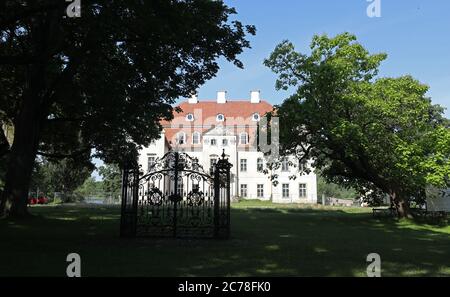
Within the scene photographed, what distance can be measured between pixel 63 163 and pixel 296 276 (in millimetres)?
54663

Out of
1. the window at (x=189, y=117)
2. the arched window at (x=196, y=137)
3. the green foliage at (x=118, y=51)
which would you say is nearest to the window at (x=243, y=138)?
the arched window at (x=196, y=137)

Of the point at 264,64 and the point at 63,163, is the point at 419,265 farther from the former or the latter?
the point at 63,163

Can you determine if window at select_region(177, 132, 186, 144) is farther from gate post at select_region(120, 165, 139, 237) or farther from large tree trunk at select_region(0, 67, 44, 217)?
gate post at select_region(120, 165, 139, 237)

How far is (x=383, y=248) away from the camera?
1384 cm

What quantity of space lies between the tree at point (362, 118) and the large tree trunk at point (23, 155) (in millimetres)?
14609

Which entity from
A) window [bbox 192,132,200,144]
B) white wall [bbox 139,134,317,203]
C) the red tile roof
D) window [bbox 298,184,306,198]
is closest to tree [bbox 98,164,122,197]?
white wall [bbox 139,134,317,203]

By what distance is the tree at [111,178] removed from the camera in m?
66.9

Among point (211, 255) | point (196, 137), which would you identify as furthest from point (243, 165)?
point (211, 255)

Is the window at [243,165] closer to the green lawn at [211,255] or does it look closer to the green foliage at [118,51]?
the green foliage at [118,51]

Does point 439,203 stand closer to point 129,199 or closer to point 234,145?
point 129,199

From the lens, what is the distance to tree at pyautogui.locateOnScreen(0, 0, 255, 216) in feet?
47.4

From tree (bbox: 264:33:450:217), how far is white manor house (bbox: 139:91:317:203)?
35.0 m

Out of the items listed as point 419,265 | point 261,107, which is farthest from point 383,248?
point 261,107

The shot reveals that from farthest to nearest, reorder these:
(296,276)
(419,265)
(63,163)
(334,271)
A: (63,163)
(419,265)
(334,271)
(296,276)
